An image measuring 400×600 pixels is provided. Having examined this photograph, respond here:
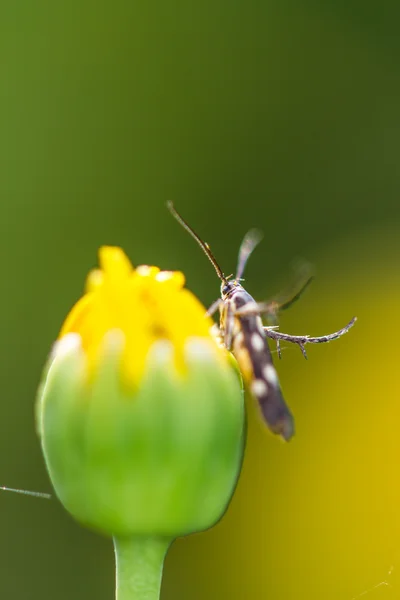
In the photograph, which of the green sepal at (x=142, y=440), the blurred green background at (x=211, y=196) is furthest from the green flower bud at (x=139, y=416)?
the blurred green background at (x=211, y=196)

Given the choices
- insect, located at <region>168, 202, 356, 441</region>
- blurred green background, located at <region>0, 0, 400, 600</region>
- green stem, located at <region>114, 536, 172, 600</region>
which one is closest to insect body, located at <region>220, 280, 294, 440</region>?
insect, located at <region>168, 202, 356, 441</region>

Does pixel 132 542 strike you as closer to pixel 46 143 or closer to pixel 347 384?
pixel 347 384

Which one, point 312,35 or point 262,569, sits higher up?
point 312,35

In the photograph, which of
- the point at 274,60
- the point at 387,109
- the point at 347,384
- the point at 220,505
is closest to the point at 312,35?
the point at 274,60

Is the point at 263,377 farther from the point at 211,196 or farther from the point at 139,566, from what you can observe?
the point at 211,196

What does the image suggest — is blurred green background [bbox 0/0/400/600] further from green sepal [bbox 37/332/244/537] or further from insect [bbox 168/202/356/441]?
green sepal [bbox 37/332/244/537]

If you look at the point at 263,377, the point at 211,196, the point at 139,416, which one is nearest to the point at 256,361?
the point at 263,377
